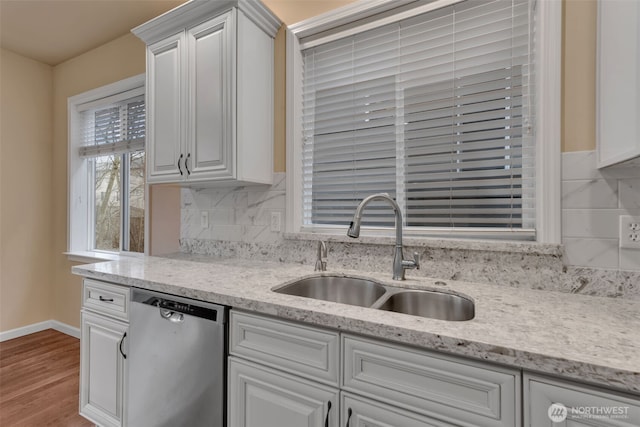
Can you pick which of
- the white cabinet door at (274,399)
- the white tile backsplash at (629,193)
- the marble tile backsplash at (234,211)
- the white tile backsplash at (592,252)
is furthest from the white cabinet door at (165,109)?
the white tile backsplash at (629,193)

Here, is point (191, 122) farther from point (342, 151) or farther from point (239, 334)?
point (239, 334)

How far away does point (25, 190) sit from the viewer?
9.80 feet

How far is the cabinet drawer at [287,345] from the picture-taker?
0.92 metres

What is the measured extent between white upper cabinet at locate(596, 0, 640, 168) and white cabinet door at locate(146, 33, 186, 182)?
6.26 feet

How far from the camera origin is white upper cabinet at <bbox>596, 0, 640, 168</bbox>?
0.82 m

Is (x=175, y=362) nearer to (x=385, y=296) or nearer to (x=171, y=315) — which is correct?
(x=171, y=315)

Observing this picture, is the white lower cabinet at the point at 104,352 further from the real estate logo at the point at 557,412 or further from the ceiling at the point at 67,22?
the ceiling at the point at 67,22

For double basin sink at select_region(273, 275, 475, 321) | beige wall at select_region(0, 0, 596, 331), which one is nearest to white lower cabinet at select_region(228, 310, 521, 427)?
double basin sink at select_region(273, 275, 475, 321)

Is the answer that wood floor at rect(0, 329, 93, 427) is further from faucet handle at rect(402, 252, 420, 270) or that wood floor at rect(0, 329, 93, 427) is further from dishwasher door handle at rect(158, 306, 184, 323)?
faucet handle at rect(402, 252, 420, 270)

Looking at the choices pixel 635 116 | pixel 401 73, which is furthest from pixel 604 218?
pixel 401 73

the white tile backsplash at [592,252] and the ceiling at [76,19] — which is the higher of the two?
the ceiling at [76,19]

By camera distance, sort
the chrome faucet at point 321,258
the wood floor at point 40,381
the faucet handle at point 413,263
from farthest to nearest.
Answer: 1. the wood floor at point 40,381
2. the chrome faucet at point 321,258
3. the faucet handle at point 413,263

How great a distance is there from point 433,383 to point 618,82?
3.52 ft

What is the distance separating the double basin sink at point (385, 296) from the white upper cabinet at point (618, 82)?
2.20ft
